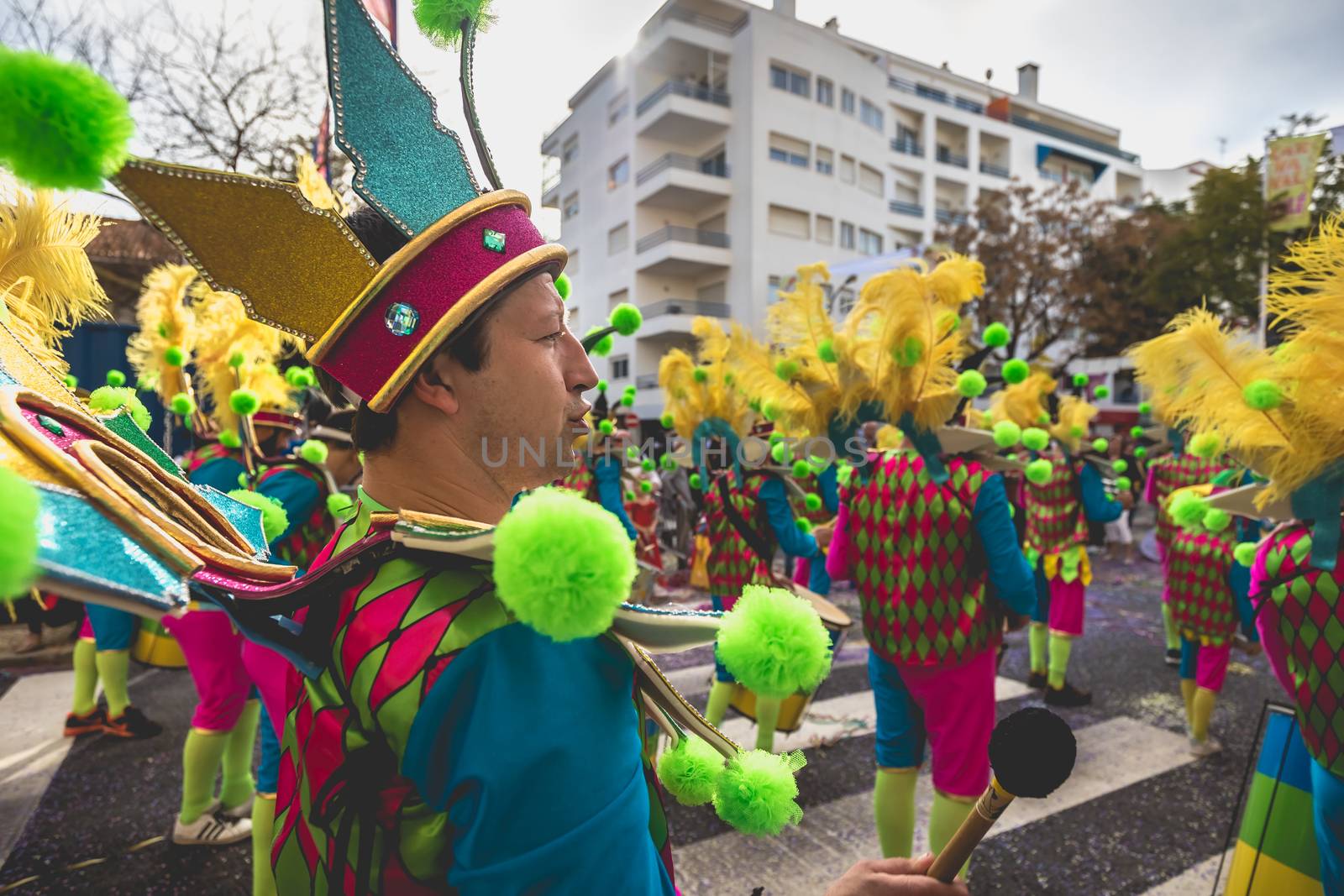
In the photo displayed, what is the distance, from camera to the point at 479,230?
1199mm

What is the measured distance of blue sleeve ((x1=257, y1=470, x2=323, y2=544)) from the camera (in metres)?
3.55

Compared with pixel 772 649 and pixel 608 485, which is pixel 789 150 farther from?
→ pixel 772 649

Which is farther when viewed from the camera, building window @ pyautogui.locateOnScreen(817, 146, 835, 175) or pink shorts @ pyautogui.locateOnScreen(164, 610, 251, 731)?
building window @ pyautogui.locateOnScreen(817, 146, 835, 175)

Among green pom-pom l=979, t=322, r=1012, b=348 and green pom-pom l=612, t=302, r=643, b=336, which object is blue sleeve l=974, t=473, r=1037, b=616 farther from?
green pom-pom l=612, t=302, r=643, b=336

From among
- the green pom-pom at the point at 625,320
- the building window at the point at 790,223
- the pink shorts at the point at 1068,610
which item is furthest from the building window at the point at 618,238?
the green pom-pom at the point at 625,320

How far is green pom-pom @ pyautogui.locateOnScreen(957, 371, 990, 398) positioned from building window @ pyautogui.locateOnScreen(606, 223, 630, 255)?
27.2 metres

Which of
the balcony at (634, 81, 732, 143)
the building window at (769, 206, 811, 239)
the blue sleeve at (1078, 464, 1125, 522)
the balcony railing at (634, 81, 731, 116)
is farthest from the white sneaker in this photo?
the balcony railing at (634, 81, 731, 116)

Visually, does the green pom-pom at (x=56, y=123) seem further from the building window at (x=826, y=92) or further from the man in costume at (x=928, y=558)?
the building window at (x=826, y=92)

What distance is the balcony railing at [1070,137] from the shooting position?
38.2 metres

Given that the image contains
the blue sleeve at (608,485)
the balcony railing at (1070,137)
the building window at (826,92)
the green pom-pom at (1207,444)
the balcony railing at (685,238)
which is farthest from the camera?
the balcony railing at (1070,137)

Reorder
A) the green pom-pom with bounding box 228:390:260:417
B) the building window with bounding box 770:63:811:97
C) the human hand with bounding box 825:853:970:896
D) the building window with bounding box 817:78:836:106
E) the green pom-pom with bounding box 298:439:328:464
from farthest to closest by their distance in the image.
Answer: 1. the building window with bounding box 817:78:836:106
2. the building window with bounding box 770:63:811:97
3. the green pom-pom with bounding box 298:439:328:464
4. the green pom-pom with bounding box 228:390:260:417
5. the human hand with bounding box 825:853:970:896

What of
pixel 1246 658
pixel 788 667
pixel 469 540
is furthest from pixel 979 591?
pixel 1246 658

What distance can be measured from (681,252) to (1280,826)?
25.9 metres

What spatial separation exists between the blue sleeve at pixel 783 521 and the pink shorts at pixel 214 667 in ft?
10.2
